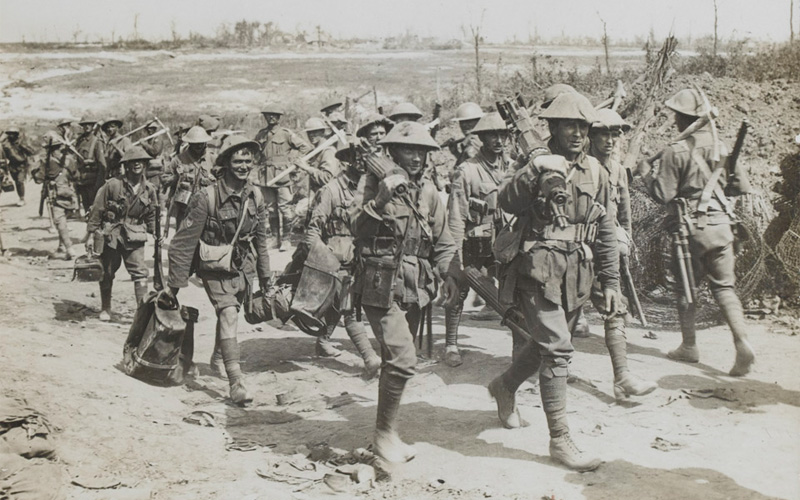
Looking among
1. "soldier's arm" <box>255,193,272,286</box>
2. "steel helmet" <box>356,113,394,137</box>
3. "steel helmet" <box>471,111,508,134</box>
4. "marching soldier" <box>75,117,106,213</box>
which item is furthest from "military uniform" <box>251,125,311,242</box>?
"soldier's arm" <box>255,193,272,286</box>

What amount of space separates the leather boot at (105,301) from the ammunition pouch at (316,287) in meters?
3.43

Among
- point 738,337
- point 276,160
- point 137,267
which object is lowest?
point 738,337

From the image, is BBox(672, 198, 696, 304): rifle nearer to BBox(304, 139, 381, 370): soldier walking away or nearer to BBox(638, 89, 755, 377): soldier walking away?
BBox(638, 89, 755, 377): soldier walking away

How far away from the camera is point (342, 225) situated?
23.3 ft

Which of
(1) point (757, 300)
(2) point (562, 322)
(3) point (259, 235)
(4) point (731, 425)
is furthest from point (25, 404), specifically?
(1) point (757, 300)

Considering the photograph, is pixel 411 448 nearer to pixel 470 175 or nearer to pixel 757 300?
pixel 470 175

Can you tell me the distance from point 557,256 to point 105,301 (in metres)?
6.54

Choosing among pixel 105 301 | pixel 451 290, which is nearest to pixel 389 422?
pixel 451 290

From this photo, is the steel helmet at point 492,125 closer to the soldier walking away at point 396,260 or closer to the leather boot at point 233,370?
the soldier walking away at point 396,260

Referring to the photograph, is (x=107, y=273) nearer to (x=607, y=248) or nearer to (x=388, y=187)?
(x=388, y=187)

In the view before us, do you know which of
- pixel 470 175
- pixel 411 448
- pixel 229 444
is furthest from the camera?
pixel 470 175

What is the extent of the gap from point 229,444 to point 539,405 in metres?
2.48

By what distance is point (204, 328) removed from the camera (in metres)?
8.94

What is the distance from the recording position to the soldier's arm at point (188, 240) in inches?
243
